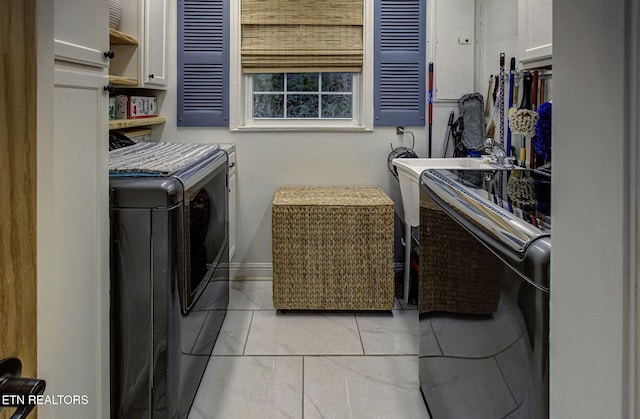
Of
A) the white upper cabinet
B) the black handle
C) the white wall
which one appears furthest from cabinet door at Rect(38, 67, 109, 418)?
the white upper cabinet

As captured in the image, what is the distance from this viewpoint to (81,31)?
4.25ft

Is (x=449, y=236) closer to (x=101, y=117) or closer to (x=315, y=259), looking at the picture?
(x=101, y=117)

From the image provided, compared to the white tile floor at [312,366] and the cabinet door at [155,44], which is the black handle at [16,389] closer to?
the white tile floor at [312,366]

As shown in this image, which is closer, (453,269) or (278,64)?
(453,269)

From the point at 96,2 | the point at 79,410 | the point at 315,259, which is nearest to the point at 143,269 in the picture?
the point at 79,410

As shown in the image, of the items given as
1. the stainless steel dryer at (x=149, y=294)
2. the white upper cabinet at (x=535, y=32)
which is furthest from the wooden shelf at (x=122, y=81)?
the white upper cabinet at (x=535, y=32)

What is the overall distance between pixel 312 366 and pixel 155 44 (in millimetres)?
2065

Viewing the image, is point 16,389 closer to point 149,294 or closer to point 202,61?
point 149,294

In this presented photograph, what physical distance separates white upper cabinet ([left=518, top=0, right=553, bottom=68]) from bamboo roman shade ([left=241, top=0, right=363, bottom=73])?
1452mm

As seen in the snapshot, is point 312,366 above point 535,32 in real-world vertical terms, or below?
below

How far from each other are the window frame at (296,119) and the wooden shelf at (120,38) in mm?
927

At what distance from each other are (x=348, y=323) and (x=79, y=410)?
6.06 feet

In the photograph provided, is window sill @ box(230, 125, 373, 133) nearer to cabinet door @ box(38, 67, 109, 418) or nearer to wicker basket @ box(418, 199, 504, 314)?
wicker basket @ box(418, 199, 504, 314)

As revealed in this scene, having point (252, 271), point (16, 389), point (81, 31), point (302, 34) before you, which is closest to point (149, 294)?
point (81, 31)
